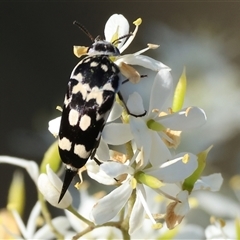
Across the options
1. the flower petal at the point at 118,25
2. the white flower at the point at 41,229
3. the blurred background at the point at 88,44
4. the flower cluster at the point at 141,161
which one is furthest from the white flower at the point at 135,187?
the blurred background at the point at 88,44

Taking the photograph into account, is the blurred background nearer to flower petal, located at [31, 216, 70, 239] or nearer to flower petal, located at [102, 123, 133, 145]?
flower petal, located at [31, 216, 70, 239]

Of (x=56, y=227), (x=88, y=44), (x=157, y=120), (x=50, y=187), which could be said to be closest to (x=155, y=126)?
(x=157, y=120)

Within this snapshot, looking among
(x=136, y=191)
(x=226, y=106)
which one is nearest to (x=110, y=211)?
(x=136, y=191)

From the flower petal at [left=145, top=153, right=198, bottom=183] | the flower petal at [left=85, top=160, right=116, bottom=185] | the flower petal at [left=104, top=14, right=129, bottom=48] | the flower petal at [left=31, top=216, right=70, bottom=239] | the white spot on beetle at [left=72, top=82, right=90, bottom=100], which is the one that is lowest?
the flower petal at [left=31, top=216, right=70, bottom=239]

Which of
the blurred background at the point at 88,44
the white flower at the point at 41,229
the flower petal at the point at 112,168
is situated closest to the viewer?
the flower petal at the point at 112,168

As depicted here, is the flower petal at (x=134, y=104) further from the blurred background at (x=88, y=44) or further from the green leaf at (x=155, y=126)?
the blurred background at (x=88, y=44)

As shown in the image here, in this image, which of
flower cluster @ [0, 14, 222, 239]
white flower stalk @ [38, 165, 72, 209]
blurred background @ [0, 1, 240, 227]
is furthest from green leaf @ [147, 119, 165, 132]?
blurred background @ [0, 1, 240, 227]
